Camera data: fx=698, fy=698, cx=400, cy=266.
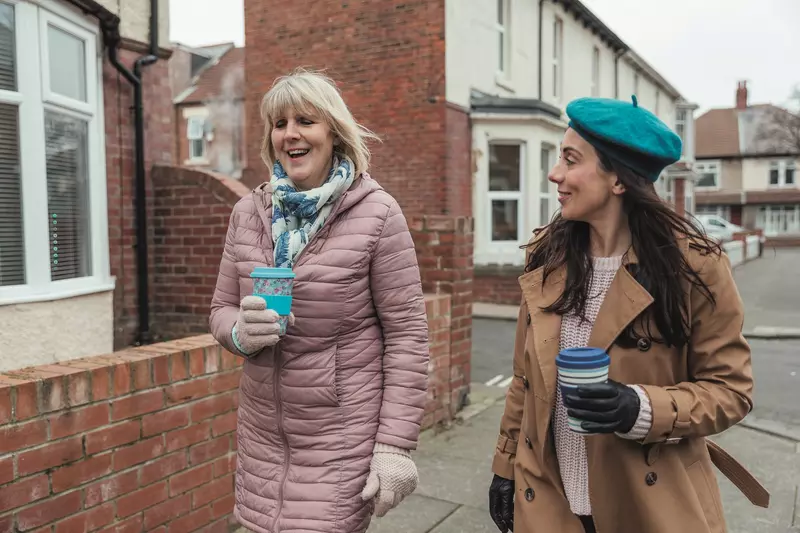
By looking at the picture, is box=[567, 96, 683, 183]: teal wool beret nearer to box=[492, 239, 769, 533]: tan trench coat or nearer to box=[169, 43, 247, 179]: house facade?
box=[492, 239, 769, 533]: tan trench coat

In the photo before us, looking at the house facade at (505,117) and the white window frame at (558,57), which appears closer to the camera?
the house facade at (505,117)

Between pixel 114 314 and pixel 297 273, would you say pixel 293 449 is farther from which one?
pixel 114 314

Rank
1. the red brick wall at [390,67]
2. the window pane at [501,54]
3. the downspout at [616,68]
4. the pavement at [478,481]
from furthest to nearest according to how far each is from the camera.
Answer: the downspout at [616,68]
the window pane at [501,54]
the red brick wall at [390,67]
the pavement at [478,481]

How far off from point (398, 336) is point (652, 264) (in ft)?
2.56

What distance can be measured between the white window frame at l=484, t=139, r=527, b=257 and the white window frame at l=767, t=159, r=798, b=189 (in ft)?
118

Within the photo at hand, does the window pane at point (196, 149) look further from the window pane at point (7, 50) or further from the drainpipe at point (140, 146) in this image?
the window pane at point (7, 50)

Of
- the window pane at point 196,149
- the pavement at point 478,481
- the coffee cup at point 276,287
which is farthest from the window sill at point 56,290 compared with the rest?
the window pane at point 196,149

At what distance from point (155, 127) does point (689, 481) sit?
585 cm

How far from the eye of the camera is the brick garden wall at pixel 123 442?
2.49m

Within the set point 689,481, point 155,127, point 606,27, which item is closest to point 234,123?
point 606,27

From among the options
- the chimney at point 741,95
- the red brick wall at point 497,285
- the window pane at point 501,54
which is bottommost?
the red brick wall at point 497,285

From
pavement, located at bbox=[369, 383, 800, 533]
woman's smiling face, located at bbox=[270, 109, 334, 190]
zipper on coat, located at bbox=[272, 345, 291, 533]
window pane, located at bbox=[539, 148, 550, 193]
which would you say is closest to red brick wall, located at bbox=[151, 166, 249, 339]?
pavement, located at bbox=[369, 383, 800, 533]

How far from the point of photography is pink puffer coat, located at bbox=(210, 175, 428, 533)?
2.10 meters

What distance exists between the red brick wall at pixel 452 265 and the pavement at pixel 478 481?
46 cm
